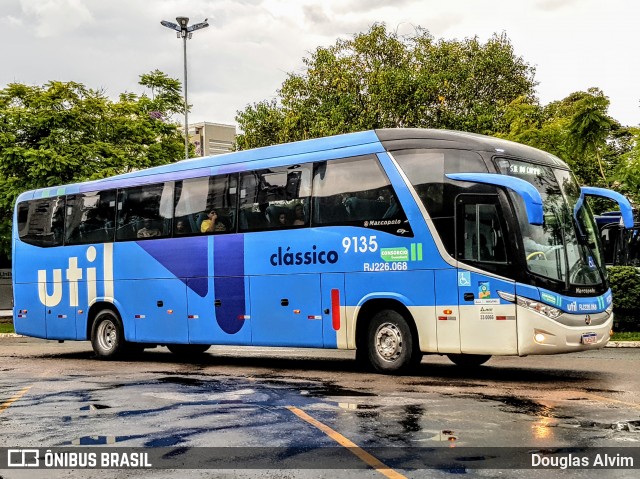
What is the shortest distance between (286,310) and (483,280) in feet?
14.0

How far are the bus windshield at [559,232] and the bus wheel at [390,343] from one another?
2368 millimetres

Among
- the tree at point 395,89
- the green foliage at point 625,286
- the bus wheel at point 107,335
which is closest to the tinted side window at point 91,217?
the bus wheel at point 107,335

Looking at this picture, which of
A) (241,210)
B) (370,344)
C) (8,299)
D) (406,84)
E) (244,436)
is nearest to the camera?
(244,436)

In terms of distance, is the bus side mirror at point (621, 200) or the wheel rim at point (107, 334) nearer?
the bus side mirror at point (621, 200)

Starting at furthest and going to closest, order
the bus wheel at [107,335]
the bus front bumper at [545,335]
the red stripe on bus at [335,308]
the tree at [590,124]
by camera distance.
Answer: the tree at [590,124], the bus wheel at [107,335], the red stripe on bus at [335,308], the bus front bumper at [545,335]

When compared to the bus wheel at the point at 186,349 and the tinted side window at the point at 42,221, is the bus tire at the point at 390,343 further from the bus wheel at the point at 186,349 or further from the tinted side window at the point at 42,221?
the tinted side window at the point at 42,221

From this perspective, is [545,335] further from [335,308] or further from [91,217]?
[91,217]

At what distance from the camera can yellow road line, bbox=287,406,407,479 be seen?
7.03 meters

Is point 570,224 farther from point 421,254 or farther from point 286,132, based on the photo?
point 286,132

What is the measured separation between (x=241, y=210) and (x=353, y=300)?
3230mm

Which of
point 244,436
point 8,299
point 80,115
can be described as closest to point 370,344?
point 244,436

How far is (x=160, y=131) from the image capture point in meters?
44.0

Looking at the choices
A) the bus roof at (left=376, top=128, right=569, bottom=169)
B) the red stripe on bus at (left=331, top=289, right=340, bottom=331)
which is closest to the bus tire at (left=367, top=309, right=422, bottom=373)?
the red stripe on bus at (left=331, top=289, right=340, bottom=331)

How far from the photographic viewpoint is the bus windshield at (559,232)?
13656 mm
